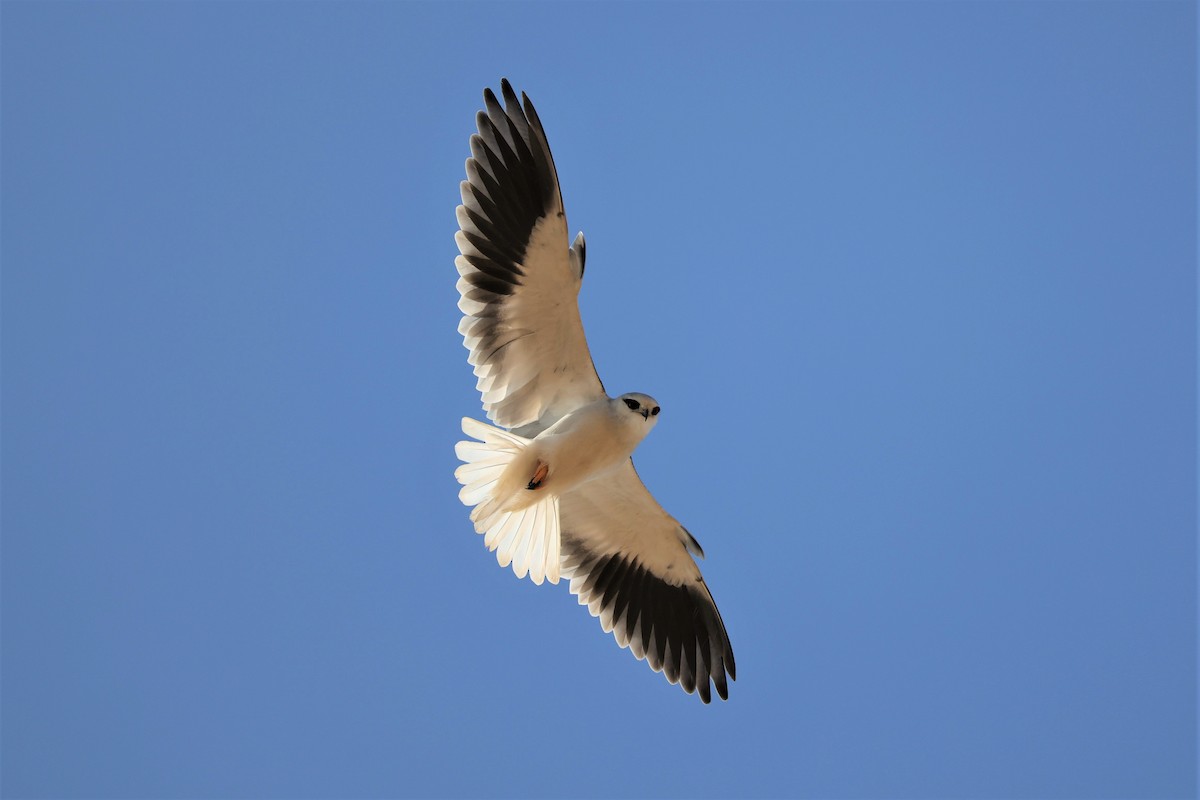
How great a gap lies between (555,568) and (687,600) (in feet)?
3.55

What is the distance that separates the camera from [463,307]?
6762mm

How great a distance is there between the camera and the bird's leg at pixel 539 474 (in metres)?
6.72

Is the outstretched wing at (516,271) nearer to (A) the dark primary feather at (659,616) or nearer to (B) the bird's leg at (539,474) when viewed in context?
(B) the bird's leg at (539,474)

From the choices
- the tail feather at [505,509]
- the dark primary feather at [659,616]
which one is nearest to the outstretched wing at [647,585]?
the dark primary feather at [659,616]

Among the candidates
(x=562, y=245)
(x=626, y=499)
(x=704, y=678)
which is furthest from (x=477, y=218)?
(x=704, y=678)

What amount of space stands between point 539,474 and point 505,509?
27 centimetres

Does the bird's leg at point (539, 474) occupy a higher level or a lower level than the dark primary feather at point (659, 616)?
higher

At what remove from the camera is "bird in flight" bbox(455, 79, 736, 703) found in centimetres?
663

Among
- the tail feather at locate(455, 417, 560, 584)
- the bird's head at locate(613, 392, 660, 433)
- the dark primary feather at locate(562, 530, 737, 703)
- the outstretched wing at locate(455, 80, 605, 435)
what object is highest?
the outstretched wing at locate(455, 80, 605, 435)

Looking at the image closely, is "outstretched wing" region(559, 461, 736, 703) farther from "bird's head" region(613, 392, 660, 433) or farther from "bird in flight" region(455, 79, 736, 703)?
"bird's head" region(613, 392, 660, 433)

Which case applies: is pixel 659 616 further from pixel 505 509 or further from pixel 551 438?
pixel 551 438

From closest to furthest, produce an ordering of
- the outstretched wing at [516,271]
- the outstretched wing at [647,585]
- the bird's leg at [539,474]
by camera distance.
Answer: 1. the outstretched wing at [516,271]
2. the bird's leg at [539,474]
3. the outstretched wing at [647,585]

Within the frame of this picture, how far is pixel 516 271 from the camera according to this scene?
6746 mm

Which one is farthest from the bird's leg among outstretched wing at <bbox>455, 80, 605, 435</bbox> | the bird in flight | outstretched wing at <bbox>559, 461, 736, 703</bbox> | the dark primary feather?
the dark primary feather
